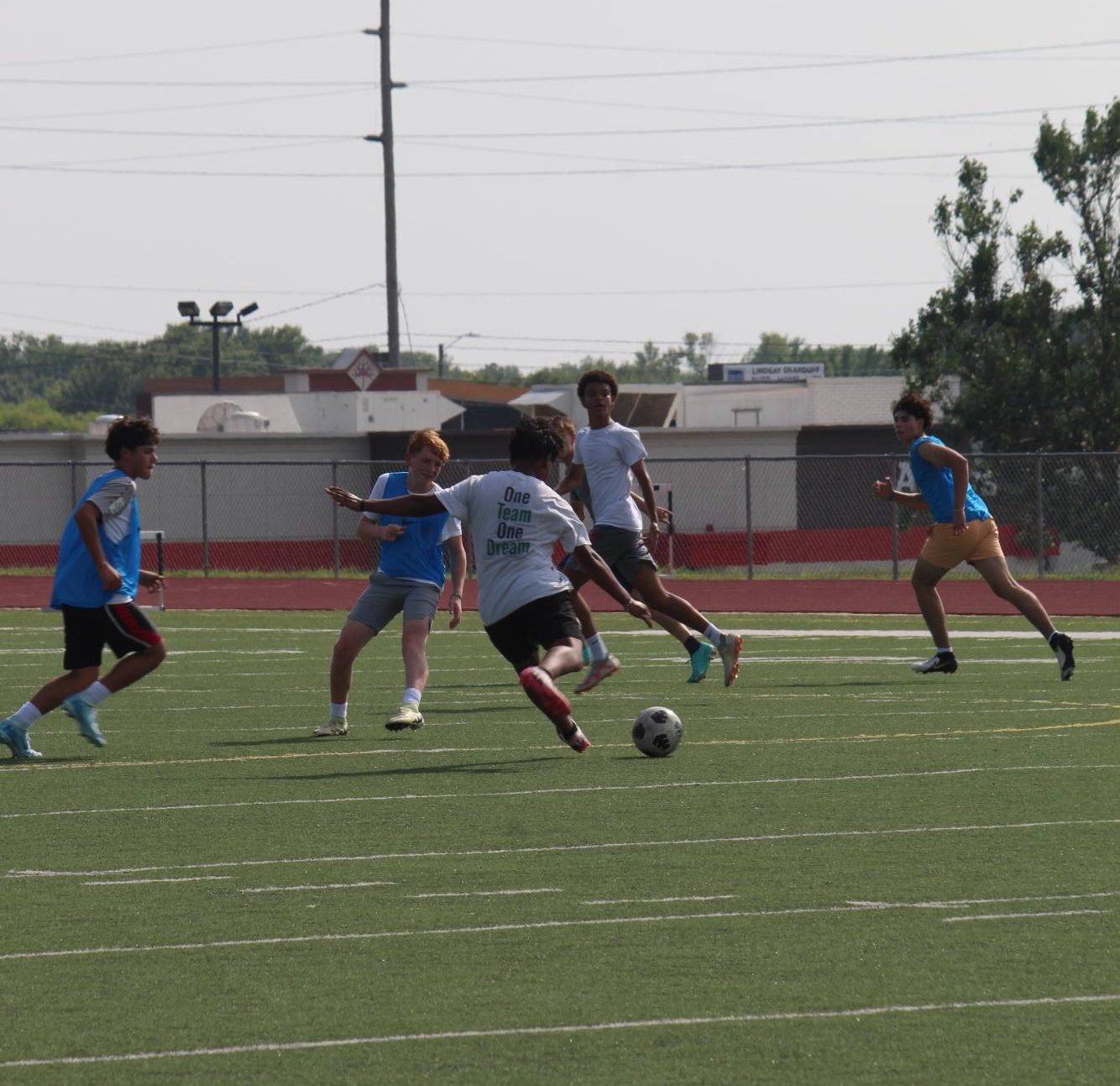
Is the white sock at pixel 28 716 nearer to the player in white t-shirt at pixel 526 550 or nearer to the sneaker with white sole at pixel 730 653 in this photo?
the player in white t-shirt at pixel 526 550

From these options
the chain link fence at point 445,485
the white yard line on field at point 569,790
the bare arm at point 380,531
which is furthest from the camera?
the chain link fence at point 445,485

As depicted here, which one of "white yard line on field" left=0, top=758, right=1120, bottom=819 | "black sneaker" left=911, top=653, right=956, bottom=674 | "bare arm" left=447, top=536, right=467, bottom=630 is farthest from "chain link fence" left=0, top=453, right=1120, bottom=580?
"white yard line on field" left=0, top=758, right=1120, bottom=819

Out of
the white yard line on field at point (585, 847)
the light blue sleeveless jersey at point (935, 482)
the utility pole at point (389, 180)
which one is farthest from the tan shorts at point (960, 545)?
the utility pole at point (389, 180)

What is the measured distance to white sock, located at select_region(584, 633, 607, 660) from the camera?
13938mm

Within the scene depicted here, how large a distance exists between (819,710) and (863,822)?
4704 mm

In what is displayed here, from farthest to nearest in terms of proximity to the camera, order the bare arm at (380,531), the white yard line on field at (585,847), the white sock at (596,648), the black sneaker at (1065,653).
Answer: the black sneaker at (1065,653)
the white sock at (596,648)
the bare arm at (380,531)
the white yard line on field at (585,847)

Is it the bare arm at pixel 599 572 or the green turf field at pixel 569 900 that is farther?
the bare arm at pixel 599 572

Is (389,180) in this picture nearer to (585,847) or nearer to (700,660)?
(700,660)

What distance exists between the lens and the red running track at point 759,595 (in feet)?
89.5

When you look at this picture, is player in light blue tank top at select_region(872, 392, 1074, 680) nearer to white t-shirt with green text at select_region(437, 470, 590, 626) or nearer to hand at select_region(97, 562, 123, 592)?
white t-shirt with green text at select_region(437, 470, 590, 626)

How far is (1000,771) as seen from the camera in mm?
A: 10297

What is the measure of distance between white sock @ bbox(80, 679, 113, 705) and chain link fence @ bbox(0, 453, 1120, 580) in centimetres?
2418

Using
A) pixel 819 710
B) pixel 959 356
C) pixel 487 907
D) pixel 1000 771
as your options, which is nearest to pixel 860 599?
pixel 959 356

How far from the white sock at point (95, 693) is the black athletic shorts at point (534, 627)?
2.14m
